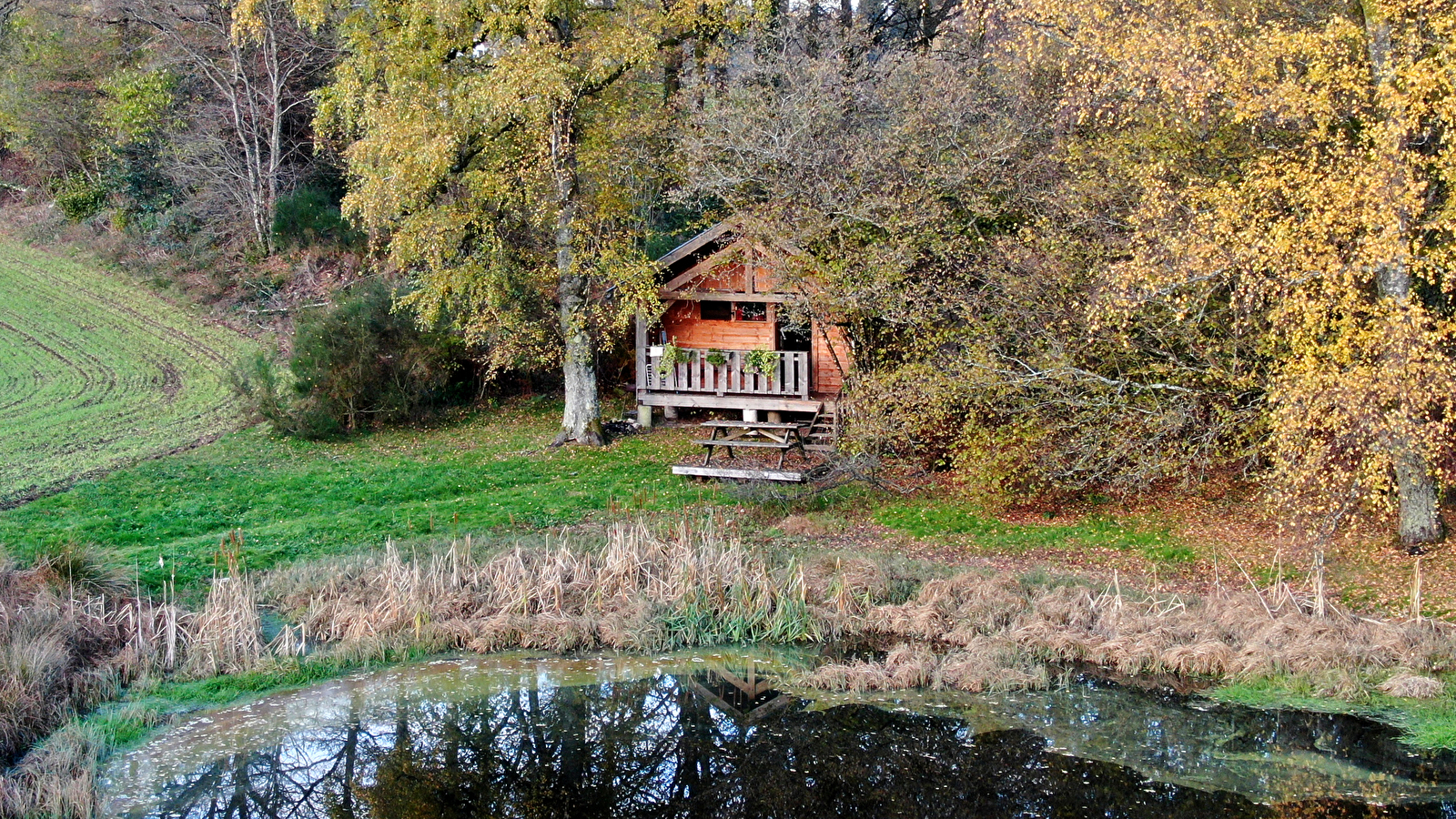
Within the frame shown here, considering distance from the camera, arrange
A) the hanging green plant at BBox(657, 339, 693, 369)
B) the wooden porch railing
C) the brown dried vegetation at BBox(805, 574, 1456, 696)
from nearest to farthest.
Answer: the brown dried vegetation at BBox(805, 574, 1456, 696) → the wooden porch railing → the hanging green plant at BBox(657, 339, 693, 369)

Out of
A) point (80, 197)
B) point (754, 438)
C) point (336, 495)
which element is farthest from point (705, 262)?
point (80, 197)

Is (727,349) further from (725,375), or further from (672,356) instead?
(672,356)

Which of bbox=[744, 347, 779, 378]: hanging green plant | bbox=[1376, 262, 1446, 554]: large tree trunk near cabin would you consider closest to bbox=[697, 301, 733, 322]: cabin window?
bbox=[744, 347, 779, 378]: hanging green plant

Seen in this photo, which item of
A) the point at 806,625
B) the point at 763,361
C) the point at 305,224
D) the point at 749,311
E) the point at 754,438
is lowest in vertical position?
the point at 806,625

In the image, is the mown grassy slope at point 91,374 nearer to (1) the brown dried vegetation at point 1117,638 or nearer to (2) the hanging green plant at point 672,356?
(2) the hanging green plant at point 672,356

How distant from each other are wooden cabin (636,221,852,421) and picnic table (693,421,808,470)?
3.49ft

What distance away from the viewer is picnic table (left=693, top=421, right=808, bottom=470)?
1980 cm

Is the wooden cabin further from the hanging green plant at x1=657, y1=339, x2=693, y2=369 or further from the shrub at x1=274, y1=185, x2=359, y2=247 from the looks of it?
the shrub at x1=274, y1=185, x2=359, y2=247

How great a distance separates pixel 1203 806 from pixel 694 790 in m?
4.33

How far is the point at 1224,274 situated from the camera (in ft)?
46.2

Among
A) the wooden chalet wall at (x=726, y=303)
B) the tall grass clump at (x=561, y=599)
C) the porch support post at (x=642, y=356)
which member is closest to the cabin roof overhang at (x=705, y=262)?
the wooden chalet wall at (x=726, y=303)

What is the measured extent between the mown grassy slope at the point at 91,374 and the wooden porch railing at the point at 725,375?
886 cm

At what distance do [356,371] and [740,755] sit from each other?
1508cm

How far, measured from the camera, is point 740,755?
430 inches
